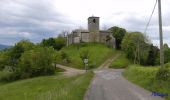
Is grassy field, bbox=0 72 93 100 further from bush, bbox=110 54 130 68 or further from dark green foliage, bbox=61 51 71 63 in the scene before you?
dark green foliage, bbox=61 51 71 63

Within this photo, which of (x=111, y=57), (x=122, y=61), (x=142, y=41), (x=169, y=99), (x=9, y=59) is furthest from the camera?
(x=111, y=57)

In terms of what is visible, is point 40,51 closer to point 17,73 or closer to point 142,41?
point 17,73

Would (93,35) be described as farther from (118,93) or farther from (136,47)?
(118,93)

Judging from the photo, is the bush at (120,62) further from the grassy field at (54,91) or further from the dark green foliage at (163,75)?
the dark green foliage at (163,75)

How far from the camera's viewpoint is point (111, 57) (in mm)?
135625

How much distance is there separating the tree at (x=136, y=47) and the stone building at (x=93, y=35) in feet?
79.9

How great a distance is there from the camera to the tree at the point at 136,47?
110 meters

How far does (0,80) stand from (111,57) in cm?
5587

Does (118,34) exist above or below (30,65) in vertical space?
above

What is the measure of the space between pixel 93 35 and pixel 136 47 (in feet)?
138

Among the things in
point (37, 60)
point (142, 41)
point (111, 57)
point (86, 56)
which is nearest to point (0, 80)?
point (37, 60)

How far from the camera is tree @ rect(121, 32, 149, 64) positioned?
361 ft

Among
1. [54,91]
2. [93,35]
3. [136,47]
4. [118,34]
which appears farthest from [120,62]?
[54,91]

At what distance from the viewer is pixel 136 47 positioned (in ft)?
376
